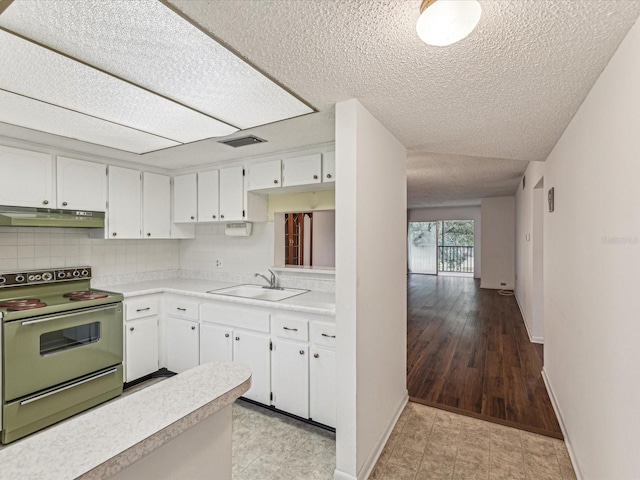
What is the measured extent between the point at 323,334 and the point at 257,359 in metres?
0.70

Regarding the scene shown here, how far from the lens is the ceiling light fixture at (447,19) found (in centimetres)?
96

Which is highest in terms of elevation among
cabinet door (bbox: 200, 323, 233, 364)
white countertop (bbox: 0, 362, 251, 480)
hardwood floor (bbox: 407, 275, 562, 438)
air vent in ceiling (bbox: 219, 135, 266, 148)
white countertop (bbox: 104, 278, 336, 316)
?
air vent in ceiling (bbox: 219, 135, 266, 148)

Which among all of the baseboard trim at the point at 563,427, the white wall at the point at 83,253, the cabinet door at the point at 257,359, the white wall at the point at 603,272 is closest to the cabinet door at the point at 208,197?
the white wall at the point at 83,253

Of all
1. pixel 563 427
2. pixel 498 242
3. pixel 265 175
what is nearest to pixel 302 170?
pixel 265 175

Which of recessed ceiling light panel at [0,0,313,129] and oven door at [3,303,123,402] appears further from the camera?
oven door at [3,303,123,402]

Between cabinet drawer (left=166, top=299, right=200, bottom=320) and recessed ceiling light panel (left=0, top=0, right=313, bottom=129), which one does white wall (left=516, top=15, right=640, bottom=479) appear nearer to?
recessed ceiling light panel (left=0, top=0, right=313, bottom=129)

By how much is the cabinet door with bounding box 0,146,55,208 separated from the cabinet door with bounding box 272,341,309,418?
7.61 feet

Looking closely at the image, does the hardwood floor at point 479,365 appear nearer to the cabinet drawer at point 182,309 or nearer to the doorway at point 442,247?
the cabinet drawer at point 182,309

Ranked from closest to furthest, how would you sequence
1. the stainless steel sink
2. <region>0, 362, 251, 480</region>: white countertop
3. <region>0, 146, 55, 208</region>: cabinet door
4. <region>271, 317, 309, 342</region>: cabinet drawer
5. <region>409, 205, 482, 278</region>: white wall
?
1. <region>0, 362, 251, 480</region>: white countertop
2. <region>271, 317, 309, 342</region>: cabinet drawer
3. <region>0, 146, 55, 208</region>: cabinet door
4. the stainless steel sink
5. <region>409, 205, 482, 278</region>: white wall

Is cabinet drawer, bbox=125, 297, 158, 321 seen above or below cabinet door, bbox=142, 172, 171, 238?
below

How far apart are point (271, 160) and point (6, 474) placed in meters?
2.75

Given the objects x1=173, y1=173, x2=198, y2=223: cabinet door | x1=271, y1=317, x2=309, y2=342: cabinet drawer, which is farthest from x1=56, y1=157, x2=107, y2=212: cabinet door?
x1=271, y1=317, x2=309, y2=342: cabinet drawer

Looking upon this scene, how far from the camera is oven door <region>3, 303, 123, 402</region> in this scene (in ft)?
7.54

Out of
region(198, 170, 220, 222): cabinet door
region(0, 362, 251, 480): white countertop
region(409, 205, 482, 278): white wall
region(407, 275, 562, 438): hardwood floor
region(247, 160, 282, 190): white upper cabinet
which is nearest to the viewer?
region(0, 362, 251, 480): white countertop
